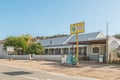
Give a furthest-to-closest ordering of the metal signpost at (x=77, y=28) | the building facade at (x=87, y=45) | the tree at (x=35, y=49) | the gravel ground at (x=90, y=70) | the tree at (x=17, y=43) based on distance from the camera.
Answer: the tree at (x=17, y=43)
the tree at (x=35, y=49)
the building facade at (x=87, y=45)
the metal signpost at (x=77, y=28)
the gravel ground at (x=90, y=70)

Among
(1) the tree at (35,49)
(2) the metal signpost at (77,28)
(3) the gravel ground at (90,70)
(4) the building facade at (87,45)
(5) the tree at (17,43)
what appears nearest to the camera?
(3) the gravel ground at (90,70)

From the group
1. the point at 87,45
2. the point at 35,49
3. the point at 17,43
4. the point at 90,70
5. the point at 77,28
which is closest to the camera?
the point at 90,70

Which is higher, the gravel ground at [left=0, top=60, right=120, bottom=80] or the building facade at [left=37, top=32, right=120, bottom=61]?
the building facade at [left=37, top=32, right=120, bottom=61]

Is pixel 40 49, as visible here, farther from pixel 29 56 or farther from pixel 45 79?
pixel 45 79

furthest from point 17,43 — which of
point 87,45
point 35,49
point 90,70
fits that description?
point 90,70

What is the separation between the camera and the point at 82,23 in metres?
29.7

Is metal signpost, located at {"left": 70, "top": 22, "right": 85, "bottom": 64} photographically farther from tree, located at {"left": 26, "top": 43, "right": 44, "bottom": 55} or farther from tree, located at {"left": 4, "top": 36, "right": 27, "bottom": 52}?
tree, located at {"left": 4, "top": 36, "right": 27, "bottom": 52}

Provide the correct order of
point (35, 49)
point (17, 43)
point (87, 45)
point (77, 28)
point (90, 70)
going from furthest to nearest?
point (17, 43), point (35, 49), point (87, 45), point (77, 28), point (90, 70)

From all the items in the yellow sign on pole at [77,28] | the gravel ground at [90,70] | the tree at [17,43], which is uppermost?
the yellow sign on pole at [77,28]

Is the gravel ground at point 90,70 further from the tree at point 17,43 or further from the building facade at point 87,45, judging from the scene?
the tree at point 17,43

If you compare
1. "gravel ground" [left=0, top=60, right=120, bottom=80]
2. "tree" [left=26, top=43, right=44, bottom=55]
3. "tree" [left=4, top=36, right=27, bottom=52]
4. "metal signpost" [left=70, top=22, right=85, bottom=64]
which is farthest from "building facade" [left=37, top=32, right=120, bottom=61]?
"gravel ground" [left=0, top=60, right=120, bottom=80]

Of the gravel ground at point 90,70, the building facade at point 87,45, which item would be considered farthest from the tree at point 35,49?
the gravel ground at point 90,70

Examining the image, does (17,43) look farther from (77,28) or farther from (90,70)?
(90,70)

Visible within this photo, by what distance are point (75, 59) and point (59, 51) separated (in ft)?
84.7
